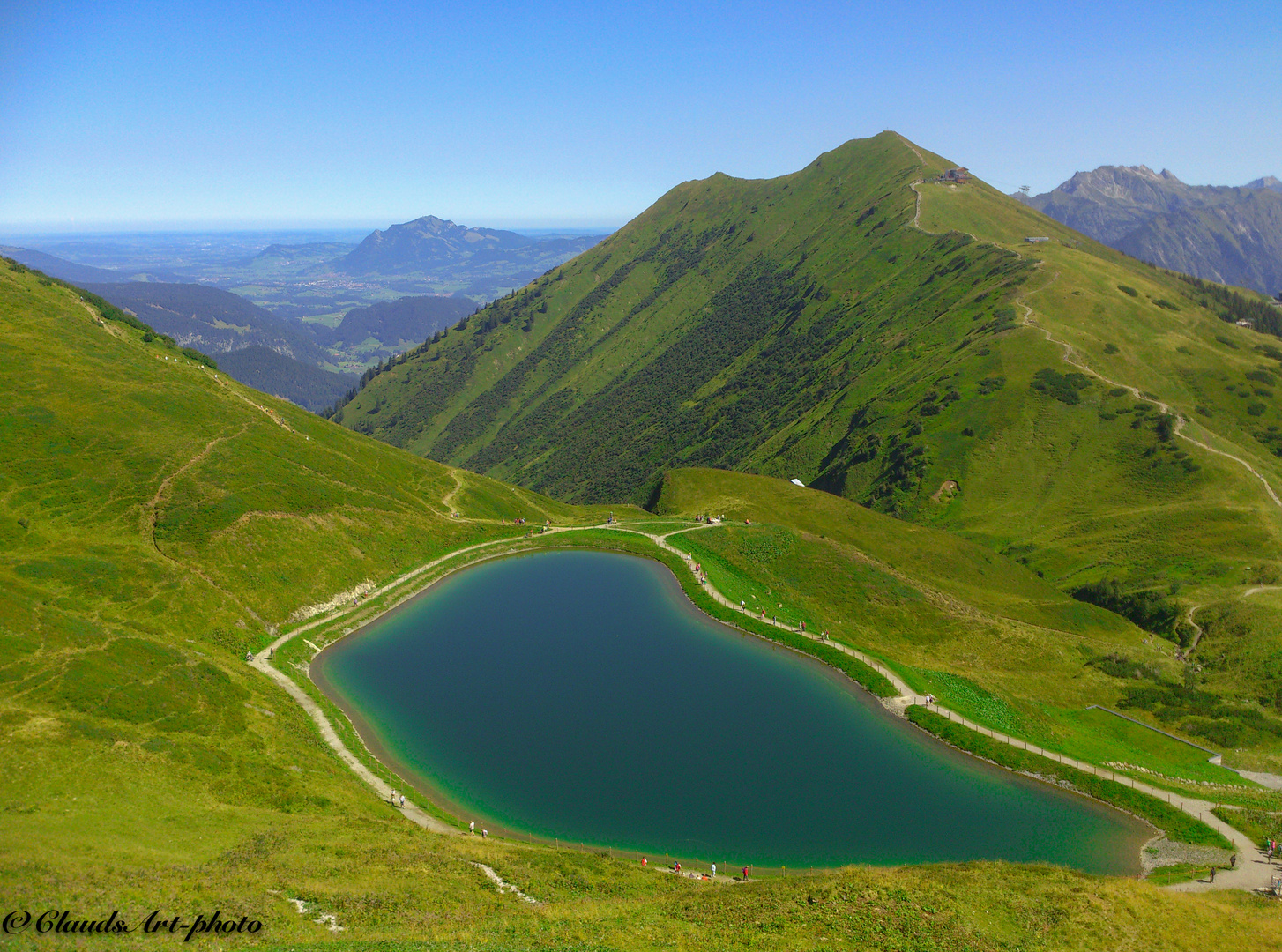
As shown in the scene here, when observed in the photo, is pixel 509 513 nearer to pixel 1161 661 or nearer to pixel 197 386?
pixel 197 386

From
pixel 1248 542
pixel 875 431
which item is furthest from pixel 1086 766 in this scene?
pixel 875 431

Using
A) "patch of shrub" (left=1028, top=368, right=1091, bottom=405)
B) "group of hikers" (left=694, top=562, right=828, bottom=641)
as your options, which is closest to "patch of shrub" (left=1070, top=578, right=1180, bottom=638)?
"group of hikers" (left=694, top=562, right=828, bottom=641)

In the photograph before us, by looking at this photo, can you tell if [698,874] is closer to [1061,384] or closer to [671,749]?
[671,749]

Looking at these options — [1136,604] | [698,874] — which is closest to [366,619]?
[698,874]

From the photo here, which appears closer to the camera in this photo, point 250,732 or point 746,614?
point 250,732

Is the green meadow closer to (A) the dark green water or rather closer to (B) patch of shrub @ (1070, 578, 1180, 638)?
(B) patch of shrub @ (1070, 578, 1180, 638)

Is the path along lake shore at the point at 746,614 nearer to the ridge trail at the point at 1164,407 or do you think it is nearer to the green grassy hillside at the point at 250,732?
the green grassy hillside at the point at 250,732

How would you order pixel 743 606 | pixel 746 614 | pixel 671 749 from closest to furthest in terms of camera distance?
pixel 671 749 < pixel 746 614 < pixel 743 606
